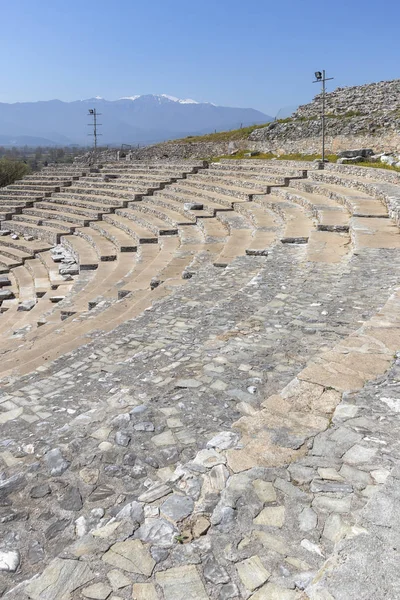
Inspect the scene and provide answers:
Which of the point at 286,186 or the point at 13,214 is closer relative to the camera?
the point at 286,186

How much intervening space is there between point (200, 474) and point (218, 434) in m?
0.48

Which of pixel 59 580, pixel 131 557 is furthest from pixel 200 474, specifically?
pixel 59 580

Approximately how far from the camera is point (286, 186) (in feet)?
50.9

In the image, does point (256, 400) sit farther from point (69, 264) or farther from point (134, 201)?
point (134, 201)

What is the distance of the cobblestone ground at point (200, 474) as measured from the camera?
201 cm

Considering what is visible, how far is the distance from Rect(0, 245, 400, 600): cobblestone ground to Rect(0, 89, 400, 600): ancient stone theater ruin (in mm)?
10

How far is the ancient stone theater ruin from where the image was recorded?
2.04m

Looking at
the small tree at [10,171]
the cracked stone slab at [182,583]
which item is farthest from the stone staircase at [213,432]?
the small tree at [10,171]

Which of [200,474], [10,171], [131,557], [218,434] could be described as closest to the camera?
[131,557]

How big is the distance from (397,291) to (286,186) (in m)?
10.8

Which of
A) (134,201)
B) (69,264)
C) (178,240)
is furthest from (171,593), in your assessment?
(134,201)

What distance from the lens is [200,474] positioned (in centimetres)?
269

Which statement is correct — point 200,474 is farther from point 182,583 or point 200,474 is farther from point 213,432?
point 182,583

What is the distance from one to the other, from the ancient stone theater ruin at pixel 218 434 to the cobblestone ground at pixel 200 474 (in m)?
0.01
